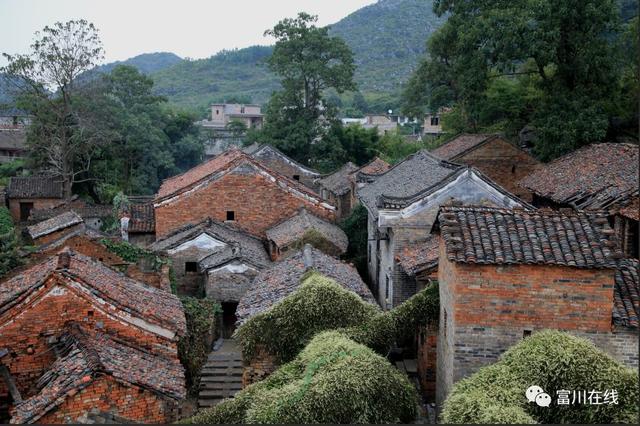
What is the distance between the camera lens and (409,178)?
23.8 meters

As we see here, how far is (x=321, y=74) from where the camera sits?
40.8 m

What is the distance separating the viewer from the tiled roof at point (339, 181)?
34531mm

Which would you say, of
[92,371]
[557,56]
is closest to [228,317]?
[92,371]

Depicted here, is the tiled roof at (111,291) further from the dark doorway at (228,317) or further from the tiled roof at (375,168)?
the tiled roof at (375,168)

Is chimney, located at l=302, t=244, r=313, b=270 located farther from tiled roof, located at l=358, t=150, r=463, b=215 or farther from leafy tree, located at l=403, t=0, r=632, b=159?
leafy tree, located at l=403, t=0, r=632, b=159

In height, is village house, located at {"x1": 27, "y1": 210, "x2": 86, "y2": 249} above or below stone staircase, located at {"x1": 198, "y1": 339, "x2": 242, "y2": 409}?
above

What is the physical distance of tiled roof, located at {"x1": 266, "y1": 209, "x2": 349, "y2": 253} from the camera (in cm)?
2284

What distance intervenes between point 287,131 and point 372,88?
5635 centimetres

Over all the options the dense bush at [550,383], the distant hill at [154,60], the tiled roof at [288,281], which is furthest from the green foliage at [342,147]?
the distant hill at [154,60]

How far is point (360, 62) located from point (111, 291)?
304ft

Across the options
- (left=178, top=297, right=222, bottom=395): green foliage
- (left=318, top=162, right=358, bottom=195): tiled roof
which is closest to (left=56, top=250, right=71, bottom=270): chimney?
(left=178, top=297, right=222, bottom=395): green foliage

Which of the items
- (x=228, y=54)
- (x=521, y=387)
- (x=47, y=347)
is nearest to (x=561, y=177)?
(x=521, y=387)

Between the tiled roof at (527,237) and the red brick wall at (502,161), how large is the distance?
18602 mm

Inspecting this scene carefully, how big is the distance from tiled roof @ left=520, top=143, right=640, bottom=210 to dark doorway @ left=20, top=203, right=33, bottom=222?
28972 millimetres
